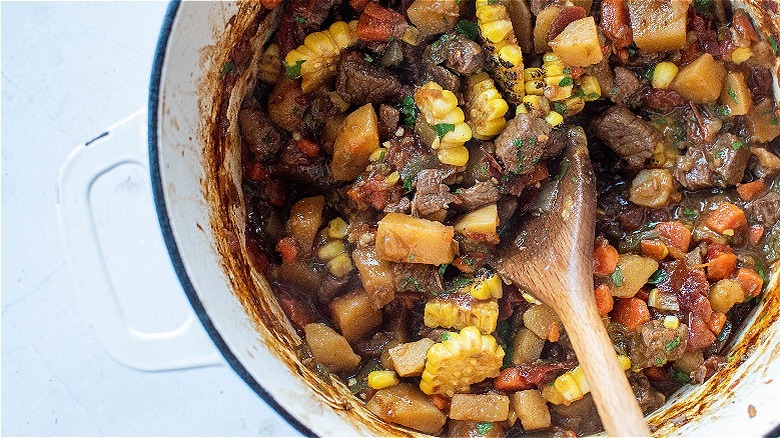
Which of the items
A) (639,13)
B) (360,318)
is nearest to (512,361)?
(360,318)

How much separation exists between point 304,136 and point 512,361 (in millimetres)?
1199

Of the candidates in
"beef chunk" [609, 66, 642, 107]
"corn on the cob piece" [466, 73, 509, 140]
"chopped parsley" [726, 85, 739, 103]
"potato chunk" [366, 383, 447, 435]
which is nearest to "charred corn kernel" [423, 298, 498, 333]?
"potato chunk" [366, 383, 447, 435]

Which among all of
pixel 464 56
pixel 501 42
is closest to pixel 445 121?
pixel 464 56

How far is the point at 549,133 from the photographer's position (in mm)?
2615

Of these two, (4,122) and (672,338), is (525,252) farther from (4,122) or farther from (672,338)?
(4,122)

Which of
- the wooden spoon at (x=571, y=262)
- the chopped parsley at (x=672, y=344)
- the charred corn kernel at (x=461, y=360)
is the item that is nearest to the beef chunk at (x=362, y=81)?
the wooden spoon at (x=571, y=262)

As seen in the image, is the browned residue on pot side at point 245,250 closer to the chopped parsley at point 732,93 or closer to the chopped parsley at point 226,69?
the chopped parsley at point 226,69

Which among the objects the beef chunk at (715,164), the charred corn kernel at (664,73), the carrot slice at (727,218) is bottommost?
the carrot slice at (727,218)

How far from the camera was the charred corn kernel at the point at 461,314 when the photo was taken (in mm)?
2674

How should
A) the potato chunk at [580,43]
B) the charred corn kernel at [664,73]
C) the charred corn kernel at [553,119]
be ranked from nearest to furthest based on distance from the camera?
the potato chunk at [580,43], the charred corn kernel at [553,119], the charred corn kernel at [664,73]

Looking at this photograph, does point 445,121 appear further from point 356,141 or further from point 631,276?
point 631,276

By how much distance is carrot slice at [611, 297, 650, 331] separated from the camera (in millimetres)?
2793

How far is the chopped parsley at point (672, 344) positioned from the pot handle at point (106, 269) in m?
1.63

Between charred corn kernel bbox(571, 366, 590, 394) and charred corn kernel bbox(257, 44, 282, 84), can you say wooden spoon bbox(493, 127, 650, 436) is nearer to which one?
charred corn kernel bbox(571, 366, 590, 394)
